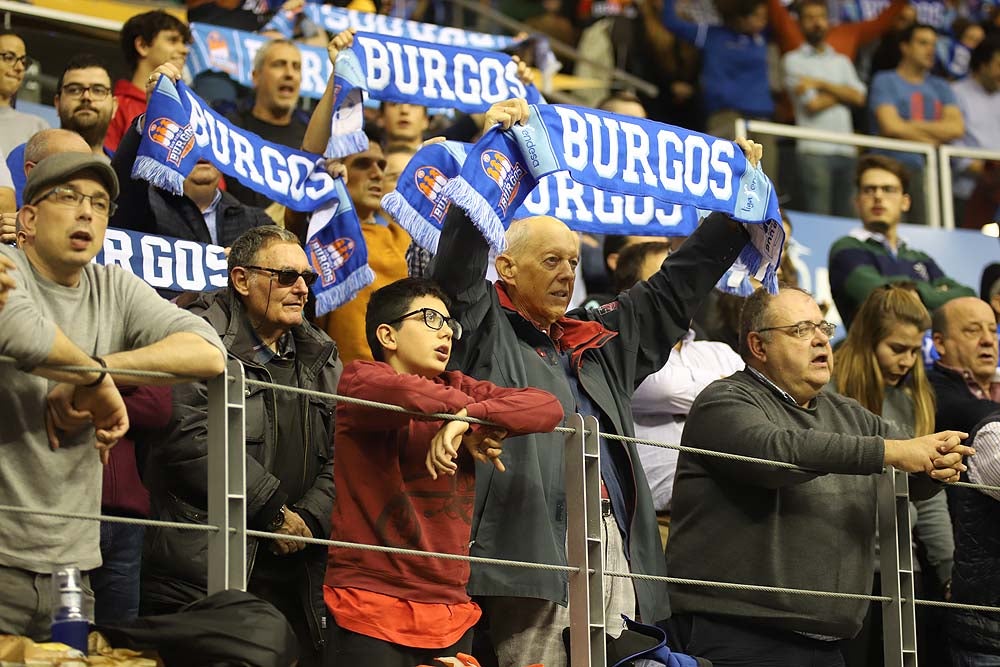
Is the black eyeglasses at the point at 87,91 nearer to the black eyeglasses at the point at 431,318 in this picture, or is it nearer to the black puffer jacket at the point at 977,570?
the black eyeglasses at the point at 431,318

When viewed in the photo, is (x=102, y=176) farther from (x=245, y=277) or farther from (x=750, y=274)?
(x=750, y=274)

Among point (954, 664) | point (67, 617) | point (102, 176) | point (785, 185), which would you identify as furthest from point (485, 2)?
point (67, 617)

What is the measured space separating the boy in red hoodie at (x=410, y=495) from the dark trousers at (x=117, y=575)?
30.2 inches

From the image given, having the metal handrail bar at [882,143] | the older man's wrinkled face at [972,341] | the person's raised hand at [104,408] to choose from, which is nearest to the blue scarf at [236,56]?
the metal handrail bar at [882,143]

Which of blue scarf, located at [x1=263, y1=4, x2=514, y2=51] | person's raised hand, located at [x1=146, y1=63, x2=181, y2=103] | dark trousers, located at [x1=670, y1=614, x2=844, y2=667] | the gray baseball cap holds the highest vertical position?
blue scarf, located at [x1=263, y1=4, x2=514, y2=51]

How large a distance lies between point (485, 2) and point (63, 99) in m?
5.91

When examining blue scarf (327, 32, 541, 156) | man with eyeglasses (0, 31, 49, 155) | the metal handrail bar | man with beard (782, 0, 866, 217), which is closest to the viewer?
blue scarf (327, 32, 541, 156)

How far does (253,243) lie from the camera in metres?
5.48

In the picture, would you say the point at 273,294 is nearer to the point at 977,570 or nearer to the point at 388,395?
the point at 388,395

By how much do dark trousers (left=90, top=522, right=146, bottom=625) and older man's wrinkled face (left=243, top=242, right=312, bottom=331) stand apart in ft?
2.54

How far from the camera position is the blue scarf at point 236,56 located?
910 cm

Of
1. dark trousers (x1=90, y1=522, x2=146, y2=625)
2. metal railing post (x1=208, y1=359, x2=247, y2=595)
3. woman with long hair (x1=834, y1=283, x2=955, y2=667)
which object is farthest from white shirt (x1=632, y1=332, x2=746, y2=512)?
metal railing post (x1=208, y1=359, x2=247, y2=595)

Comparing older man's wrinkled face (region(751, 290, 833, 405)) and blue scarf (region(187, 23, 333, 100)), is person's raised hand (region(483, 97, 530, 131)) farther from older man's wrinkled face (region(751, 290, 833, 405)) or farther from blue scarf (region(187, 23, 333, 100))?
blue scarf (region(187, 23, 333, 100))

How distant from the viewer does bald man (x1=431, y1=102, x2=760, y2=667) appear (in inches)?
196
